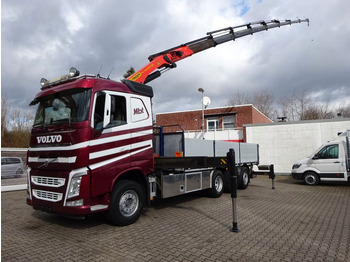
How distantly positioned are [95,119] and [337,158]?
11994mm

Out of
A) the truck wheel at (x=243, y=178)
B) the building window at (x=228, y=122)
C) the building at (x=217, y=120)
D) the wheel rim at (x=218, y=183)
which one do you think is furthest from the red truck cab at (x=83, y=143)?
the building window at (x=228, y=122)

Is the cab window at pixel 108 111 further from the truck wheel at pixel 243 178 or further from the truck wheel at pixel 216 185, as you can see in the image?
the truck wheel at pixel 243 178

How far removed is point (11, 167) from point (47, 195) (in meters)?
8.60

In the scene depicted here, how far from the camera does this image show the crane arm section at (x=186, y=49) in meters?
9.41

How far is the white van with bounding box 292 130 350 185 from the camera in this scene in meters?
12.6

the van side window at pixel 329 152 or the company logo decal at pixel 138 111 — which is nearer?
the company logo decal at pixel 138 111

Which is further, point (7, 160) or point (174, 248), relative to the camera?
point (7, 160)

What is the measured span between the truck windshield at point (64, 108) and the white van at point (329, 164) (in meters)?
12.1

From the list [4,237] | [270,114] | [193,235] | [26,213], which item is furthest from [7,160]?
[270,114]

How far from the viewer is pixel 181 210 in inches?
301

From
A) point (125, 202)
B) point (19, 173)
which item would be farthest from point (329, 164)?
point (19, 173)

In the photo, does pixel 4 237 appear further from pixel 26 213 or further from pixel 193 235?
pixel 193 235

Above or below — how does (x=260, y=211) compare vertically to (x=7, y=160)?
→ below

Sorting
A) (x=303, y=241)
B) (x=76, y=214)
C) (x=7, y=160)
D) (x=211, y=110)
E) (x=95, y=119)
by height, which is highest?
(x=211, y=110)
